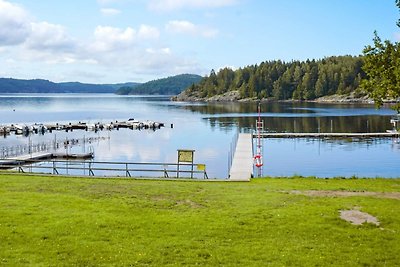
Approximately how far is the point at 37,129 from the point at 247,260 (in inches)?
4681

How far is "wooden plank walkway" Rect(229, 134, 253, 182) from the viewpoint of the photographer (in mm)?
42044

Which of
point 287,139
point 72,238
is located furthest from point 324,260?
point 287,139

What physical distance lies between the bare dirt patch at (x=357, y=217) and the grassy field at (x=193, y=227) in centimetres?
34

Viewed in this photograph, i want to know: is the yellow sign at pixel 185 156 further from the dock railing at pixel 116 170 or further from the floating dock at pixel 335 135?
the floating dock at pixel 335 135

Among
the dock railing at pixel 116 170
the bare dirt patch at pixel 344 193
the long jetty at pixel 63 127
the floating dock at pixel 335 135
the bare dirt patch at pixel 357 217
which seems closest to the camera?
the bare dirt patch at pixel 357 217

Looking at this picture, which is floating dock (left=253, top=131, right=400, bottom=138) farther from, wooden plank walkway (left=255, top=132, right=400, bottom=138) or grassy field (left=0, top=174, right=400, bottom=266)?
grassy field (left=0, top=174, right=400, bottom=266)

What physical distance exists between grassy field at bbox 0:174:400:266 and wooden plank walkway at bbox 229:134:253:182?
41.8 ft

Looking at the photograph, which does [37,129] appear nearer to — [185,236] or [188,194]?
[188,194]

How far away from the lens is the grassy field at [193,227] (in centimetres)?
1532

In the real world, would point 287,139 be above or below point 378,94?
below

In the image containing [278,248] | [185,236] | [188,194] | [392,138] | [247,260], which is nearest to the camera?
[247,260]

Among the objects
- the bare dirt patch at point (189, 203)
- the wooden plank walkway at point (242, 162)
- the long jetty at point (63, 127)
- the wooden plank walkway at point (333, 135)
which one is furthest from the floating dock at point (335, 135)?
the bare dirt patch at point (189, 203)

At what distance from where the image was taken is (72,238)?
56.0 feet

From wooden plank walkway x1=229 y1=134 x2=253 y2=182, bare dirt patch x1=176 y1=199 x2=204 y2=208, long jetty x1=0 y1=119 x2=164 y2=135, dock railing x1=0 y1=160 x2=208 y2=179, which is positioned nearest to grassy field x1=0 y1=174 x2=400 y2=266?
bare dirt patch x1=176 y1=199 x2=204 y2=208
